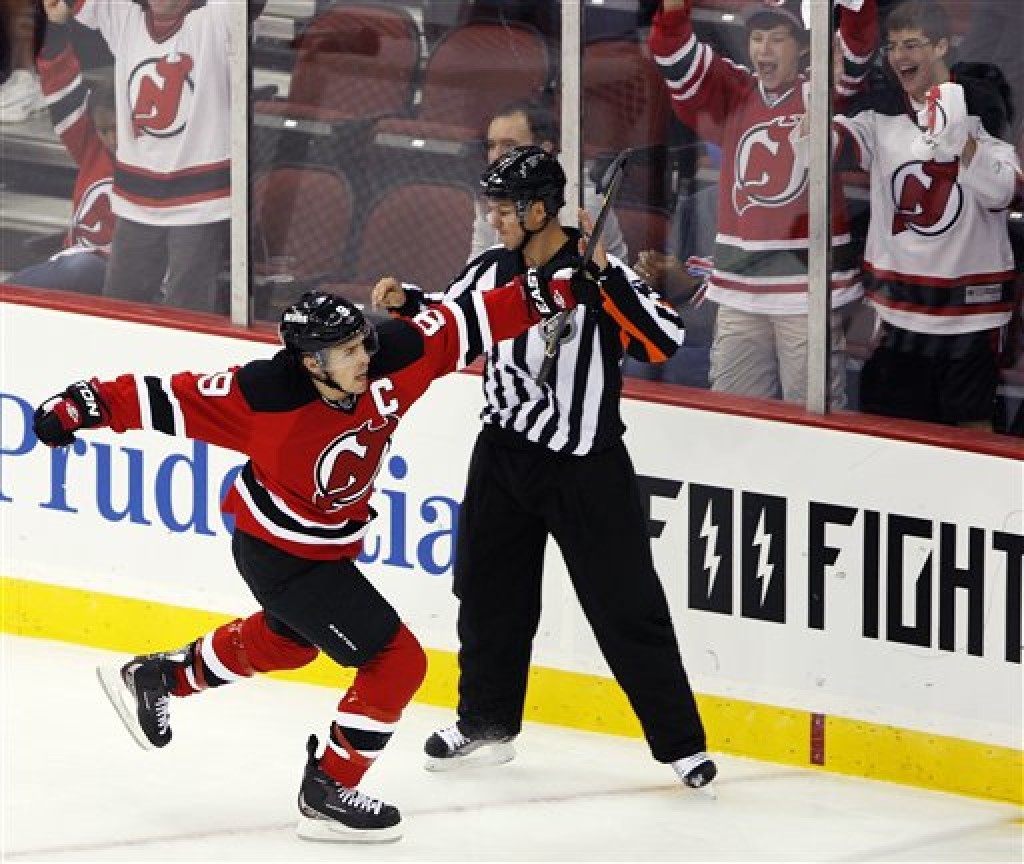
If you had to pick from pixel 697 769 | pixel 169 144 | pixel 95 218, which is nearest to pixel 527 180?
pixel 697 769

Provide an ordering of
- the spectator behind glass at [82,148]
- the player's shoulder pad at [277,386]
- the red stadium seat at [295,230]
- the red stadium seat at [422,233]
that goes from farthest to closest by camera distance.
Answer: the spectator behind glass at [82,148] → the red stadium seat at [295,230] → the red stadium seat at [422,233] → the player's shoulder pad at [277,386]

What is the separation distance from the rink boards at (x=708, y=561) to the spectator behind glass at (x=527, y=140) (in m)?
0.32

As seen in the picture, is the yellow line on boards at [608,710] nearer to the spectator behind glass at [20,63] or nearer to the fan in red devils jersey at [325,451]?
the fan in red devils jersey at [325,451]

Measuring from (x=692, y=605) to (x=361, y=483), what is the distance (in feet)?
3.03

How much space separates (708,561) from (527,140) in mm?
959

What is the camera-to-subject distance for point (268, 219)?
598cm

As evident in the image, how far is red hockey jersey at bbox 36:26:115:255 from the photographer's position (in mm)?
6102

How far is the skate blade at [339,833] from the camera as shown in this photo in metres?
5.02

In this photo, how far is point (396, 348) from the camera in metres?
4.89

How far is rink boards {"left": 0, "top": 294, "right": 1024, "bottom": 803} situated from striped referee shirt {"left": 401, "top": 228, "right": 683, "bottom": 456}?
0.17 meters

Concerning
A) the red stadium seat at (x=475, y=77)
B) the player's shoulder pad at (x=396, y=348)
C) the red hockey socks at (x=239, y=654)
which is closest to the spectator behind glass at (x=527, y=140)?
the red stadium seat at (x=475, y=77)

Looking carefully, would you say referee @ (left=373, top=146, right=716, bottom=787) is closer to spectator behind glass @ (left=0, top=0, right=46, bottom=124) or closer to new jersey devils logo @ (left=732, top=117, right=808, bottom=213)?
new jersey devils logo @ (left=732, top=117, right=808, bottom=213)

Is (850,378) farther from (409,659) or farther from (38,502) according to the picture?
(38,502)

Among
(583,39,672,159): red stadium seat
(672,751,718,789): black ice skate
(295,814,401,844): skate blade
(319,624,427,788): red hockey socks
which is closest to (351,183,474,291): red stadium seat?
(583,39,672,159): red stadium seat
